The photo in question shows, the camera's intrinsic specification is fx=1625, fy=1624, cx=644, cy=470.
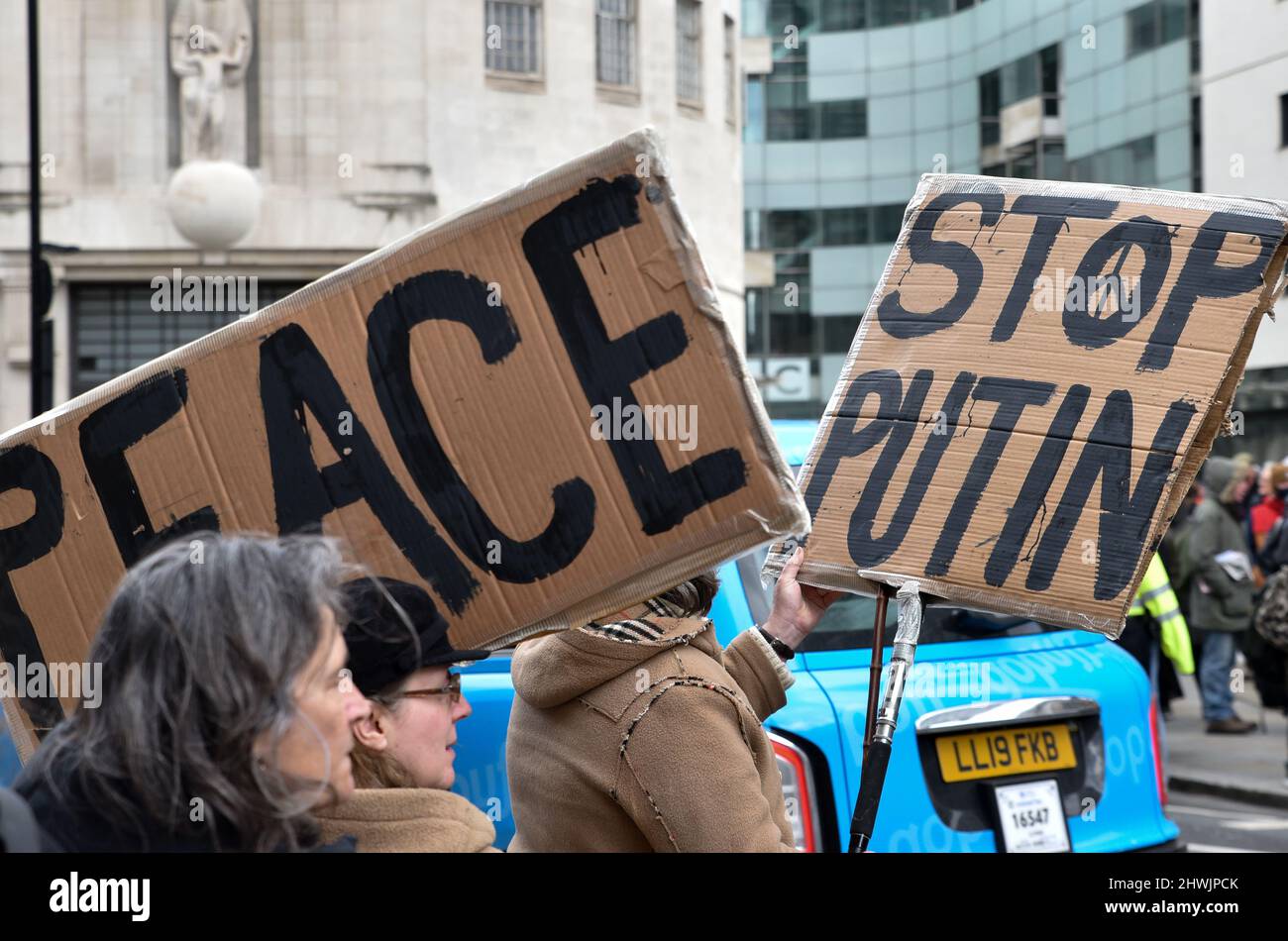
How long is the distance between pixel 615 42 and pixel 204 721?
22.4 meters

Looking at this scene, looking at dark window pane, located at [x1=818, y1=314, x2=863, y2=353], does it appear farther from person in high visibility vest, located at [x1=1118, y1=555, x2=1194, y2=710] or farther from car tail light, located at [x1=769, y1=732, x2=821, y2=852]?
car tail light, located at [x1=769, y1=732, x2=821, y2=852]

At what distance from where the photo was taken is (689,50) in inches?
957

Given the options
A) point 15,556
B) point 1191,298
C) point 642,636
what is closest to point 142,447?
point 15,556

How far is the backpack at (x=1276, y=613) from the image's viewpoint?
9227mm

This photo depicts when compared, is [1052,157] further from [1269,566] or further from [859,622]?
[859,622]

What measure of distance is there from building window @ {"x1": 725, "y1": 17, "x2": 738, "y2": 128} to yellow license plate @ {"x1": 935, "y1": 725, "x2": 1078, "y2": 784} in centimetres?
2089

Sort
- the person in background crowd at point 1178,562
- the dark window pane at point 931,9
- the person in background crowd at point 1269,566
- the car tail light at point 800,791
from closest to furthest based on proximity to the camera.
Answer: the car tail light at point 800,791 < the person in background crowd at point 1269,566 < the person in background crowd at point 1178,562 < the dark window pane at point 931,9

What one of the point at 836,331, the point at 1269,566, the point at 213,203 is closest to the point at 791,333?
the point at 836,331

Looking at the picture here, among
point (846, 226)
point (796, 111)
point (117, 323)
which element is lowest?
point (117, 323)

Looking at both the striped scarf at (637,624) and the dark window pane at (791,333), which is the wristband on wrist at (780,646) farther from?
the dark window pane at (791,333)

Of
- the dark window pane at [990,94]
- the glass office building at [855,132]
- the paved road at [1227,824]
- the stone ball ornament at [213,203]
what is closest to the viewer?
the paved road at [1227,824]

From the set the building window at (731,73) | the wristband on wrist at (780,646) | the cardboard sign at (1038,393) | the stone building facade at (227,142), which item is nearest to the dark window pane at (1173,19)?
the building window at (731,73)

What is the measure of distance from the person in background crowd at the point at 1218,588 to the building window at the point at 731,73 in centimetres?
1392
